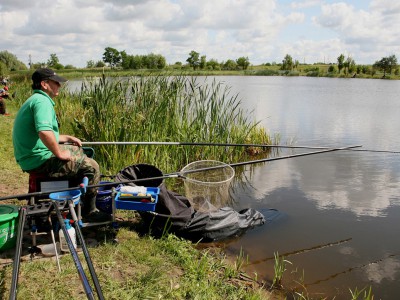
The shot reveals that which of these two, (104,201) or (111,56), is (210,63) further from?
(104,201)

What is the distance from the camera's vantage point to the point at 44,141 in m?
2.88

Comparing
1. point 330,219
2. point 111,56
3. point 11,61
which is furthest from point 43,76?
point 111,56

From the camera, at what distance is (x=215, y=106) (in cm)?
633

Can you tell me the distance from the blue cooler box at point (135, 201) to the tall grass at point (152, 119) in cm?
191

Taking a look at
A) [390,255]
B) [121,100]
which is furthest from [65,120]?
[390,255]

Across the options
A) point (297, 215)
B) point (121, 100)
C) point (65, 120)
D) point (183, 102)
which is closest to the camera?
point (297, 215)

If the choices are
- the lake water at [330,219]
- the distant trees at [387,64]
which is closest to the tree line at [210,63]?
the distant trees at [387,64]

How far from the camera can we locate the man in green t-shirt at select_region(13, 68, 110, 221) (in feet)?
9.55

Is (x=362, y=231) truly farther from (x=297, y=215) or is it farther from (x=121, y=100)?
(x=121, y=100)

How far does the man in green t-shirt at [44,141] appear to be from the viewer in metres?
2.91

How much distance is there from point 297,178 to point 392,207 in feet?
5.59

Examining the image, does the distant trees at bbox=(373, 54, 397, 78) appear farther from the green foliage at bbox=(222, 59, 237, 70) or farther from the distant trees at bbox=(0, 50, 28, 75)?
the distant trees at bbox=(0, 50, 28, 75)

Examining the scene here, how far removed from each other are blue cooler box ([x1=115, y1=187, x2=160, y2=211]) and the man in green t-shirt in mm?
357

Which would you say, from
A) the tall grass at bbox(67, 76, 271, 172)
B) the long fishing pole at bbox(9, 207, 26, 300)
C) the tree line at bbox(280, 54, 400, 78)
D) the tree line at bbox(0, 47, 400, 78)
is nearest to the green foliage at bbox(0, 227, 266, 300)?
the long fishing pole at bbox(9, 207, 26, 300)
